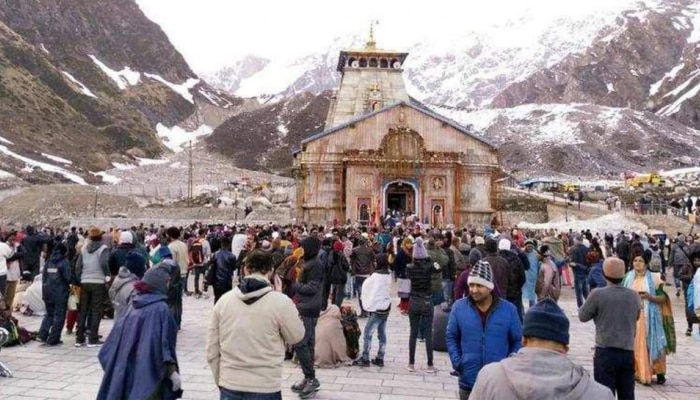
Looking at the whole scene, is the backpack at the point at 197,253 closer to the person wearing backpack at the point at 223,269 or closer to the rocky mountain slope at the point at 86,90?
the person wearing backpack at the point at 223,269

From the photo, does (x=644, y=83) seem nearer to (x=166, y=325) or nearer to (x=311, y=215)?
(x=311, y=215)

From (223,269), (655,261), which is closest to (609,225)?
(655,261)

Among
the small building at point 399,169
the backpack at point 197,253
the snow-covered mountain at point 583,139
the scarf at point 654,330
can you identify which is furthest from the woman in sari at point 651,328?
the snow-covered mountain at point 583,139

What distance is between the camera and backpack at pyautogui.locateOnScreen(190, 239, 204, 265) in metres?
15.4

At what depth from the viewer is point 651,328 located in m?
8.07

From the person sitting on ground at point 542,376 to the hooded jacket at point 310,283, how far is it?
4.78m

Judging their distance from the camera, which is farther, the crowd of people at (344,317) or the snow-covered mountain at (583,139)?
the snow-covered mountain at (583,139)

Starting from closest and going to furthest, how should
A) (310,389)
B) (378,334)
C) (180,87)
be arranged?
(310,389) → (378,334) → (180,87)

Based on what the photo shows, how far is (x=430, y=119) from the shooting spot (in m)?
41.1

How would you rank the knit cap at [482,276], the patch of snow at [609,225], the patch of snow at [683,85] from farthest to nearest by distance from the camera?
the patch of snow at [683,85] < the patch of snow at [609,225] < the knit cap at [482,276]

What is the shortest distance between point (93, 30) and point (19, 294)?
465ft

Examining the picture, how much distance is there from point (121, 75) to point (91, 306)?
137761mm

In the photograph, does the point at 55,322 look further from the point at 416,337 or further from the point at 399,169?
the point at 399,169

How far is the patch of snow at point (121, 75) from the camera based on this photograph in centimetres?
13299
